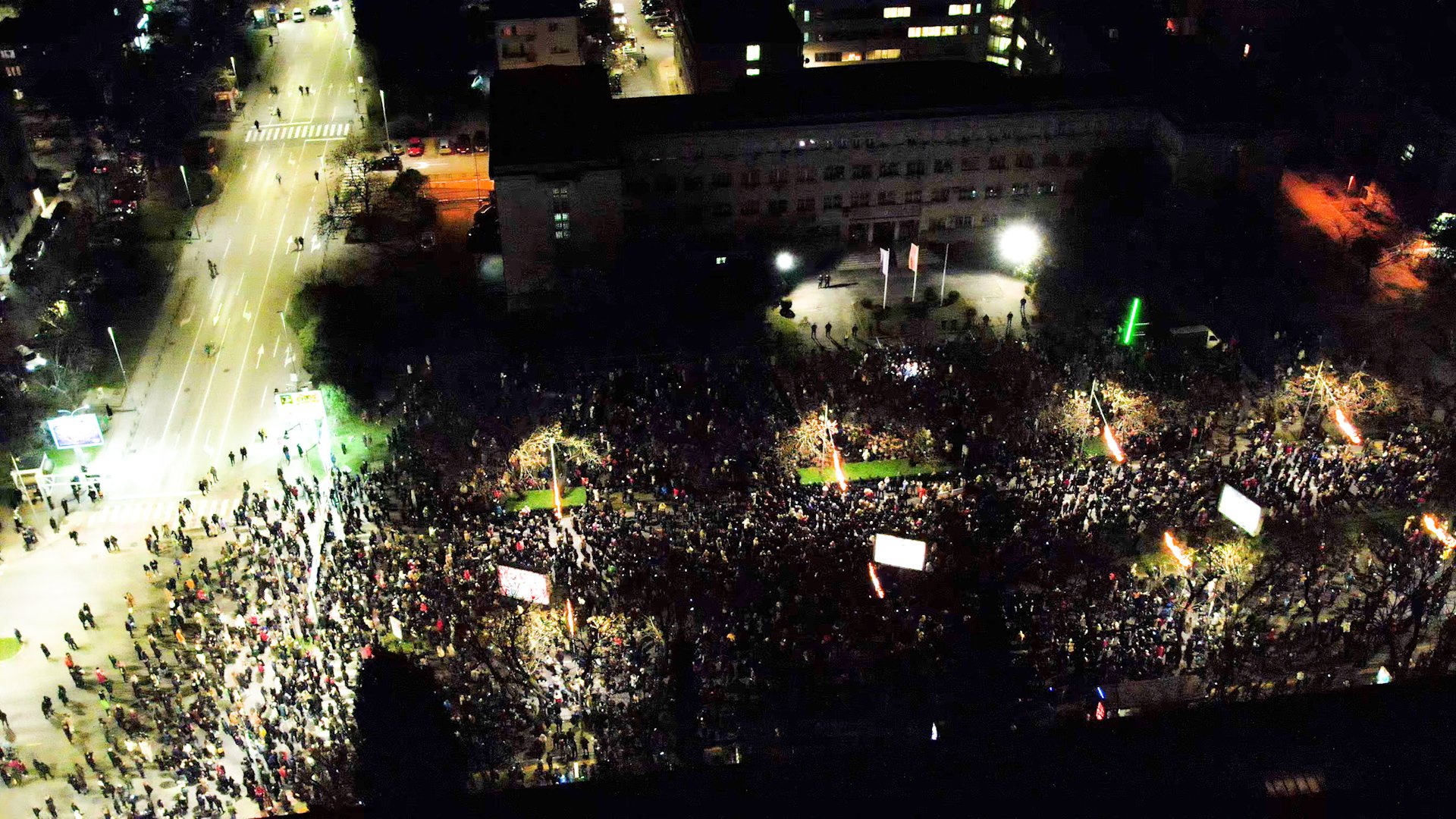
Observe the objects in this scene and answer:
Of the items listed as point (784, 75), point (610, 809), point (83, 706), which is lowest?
point (83, 706)

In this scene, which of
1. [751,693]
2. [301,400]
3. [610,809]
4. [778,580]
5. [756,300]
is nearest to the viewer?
[610,809]

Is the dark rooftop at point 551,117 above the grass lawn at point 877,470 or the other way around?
above

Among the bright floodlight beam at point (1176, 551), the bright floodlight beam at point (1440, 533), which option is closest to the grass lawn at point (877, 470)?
the bright floodlight beam at point (1176, 551)

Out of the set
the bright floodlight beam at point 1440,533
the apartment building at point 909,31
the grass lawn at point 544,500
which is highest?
the apartment building at point 909,31

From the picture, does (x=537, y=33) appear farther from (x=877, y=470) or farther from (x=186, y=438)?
(x=877, y=470)

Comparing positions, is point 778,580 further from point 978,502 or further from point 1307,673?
point 1307,673

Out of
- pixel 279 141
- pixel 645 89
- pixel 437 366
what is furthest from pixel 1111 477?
pixel 279 141

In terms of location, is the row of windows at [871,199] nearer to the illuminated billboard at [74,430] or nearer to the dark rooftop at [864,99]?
the dark rooftop at [864,99]

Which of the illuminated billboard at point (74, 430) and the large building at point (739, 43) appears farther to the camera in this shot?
the large building at point (739, 43)
